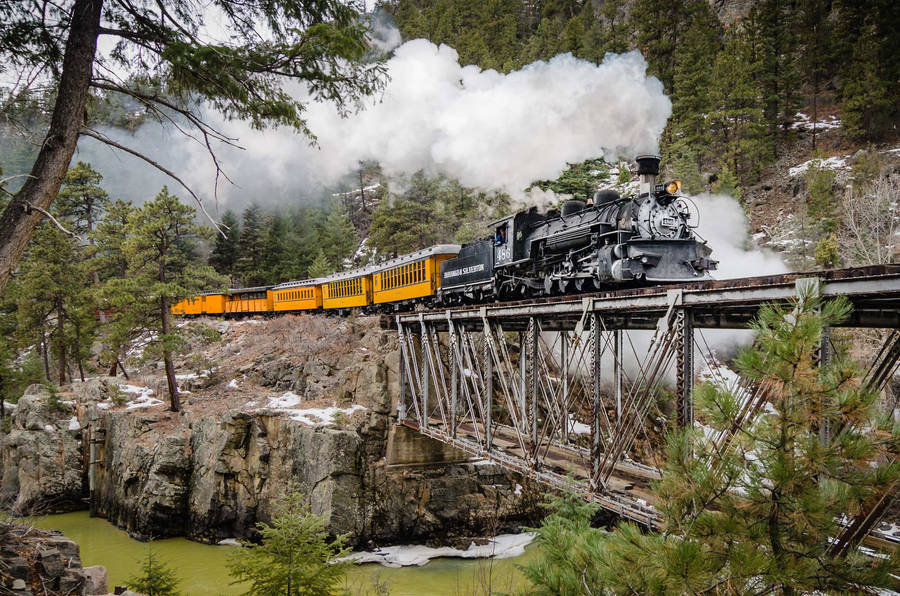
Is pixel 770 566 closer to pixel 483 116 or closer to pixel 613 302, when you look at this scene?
pixel 613 302

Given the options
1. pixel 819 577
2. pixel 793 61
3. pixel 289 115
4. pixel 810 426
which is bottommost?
pixel 819 577

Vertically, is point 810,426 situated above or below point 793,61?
below

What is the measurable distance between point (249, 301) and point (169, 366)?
17125 mm

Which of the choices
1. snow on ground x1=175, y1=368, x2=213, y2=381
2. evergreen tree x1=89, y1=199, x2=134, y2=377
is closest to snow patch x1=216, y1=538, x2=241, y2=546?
snow on ground x1=175, y1=368, x2=213, y2=381

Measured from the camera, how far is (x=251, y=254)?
4822 centimetres

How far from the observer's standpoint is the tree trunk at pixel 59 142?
505 centimetres

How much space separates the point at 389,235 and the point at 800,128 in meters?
33.8

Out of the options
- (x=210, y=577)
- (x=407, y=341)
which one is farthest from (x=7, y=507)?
(x=407, y=341)

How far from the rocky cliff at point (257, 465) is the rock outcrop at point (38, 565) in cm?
937

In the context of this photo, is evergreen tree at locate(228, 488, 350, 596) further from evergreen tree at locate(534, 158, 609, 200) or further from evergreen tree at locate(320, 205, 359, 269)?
evergreen tree at locate(320, 205, 359, 269)

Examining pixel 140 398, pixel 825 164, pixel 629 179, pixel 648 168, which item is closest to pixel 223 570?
pixel 140 398

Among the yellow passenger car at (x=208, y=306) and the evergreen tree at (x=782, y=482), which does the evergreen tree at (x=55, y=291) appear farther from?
the evergreen tree at (x=782, y=482)

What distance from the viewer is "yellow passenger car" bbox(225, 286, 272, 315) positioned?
1394 inches

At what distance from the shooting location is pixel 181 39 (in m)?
5.75
